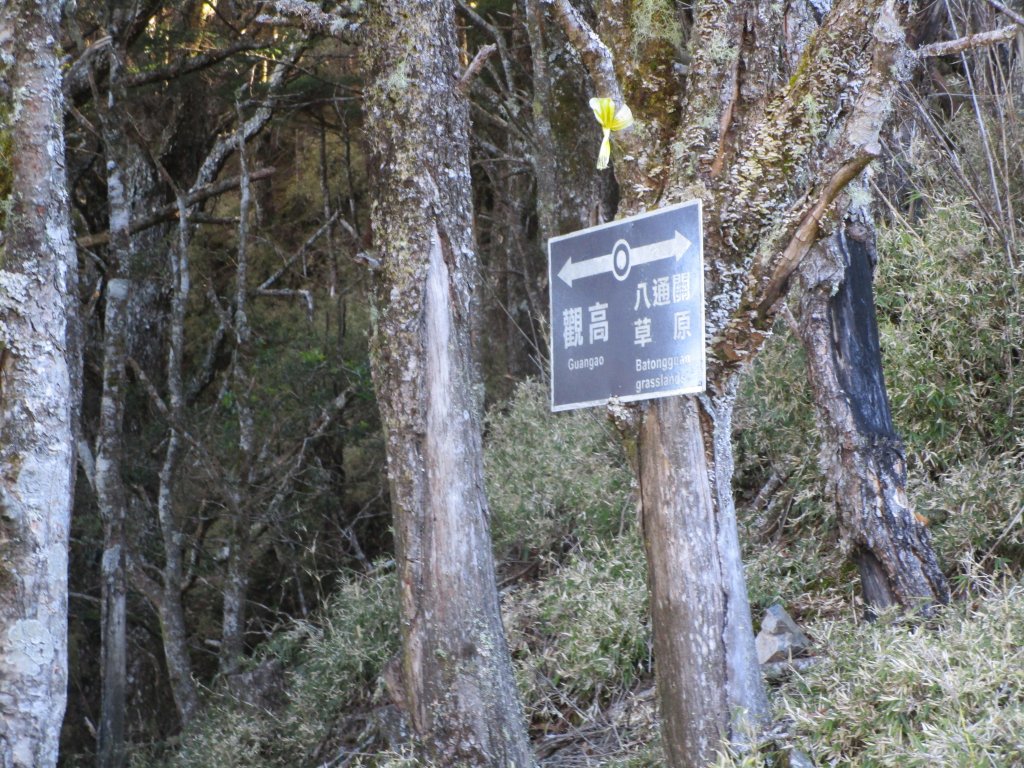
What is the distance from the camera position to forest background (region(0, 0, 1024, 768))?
17.1 ft

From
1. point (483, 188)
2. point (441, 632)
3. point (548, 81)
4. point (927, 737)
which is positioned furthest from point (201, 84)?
point (927, 737)

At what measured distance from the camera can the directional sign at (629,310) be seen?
3.80 m

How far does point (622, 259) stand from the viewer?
13.3 ft

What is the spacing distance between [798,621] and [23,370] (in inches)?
154

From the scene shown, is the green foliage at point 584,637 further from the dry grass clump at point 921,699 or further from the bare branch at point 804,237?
the bare branch at point 804,237

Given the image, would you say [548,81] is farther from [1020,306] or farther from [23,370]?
[23,370]

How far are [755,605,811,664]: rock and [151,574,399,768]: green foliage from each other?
109 inches

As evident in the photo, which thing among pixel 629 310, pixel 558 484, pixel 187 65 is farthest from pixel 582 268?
pixel 187 65

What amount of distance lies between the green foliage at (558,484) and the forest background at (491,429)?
0.03 m

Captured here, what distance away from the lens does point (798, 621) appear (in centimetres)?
579

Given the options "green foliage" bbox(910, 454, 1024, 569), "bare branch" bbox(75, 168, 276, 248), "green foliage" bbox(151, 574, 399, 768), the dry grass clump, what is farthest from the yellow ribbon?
"bare branch" bbox(75, 168, 276, 248)

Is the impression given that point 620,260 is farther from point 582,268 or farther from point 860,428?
point 860,428

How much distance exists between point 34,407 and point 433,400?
1696 millimetres

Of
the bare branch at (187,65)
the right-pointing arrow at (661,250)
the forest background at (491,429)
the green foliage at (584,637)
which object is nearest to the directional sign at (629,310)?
the right-pointing arrow at (661,250)
